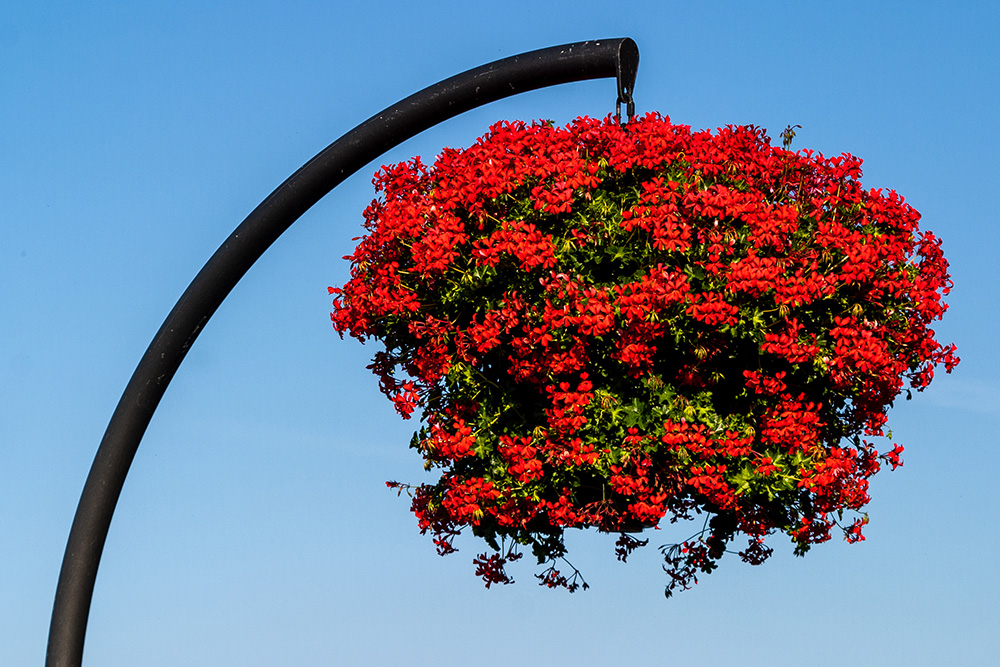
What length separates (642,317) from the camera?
6270 mm

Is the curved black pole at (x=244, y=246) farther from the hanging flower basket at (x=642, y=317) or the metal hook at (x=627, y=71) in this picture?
the hanging flower basket at (x=642, y=317)

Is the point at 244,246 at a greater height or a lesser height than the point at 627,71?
lesser

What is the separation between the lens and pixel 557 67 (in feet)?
19.6

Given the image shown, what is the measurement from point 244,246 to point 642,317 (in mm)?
2257

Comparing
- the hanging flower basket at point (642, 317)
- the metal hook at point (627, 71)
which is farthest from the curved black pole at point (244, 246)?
the hanging flower basket at point (642, 317)

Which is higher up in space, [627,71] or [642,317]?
[627,71]

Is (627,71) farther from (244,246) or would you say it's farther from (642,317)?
(244,246)

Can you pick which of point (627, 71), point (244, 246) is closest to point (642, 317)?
point (627, 71)

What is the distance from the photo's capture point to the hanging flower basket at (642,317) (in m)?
6.40

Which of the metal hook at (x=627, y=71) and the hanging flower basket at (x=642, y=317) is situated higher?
the metal hook at (x=627, y=71)

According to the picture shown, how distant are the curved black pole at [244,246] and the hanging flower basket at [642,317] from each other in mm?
647

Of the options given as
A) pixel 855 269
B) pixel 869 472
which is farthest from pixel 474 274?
pixel 869 472

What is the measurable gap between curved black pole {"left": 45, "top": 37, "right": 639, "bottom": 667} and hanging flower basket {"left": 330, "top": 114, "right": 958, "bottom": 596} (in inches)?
25.5

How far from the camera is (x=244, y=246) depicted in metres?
6.14
